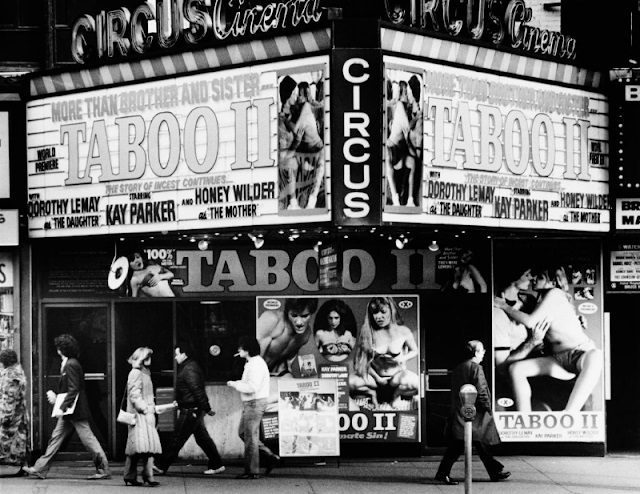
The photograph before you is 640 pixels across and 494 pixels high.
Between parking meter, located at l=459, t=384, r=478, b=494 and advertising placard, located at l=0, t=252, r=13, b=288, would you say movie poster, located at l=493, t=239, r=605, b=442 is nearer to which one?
parking meter, located at l=459, t=384, r=478, b=494

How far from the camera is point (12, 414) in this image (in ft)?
52.2

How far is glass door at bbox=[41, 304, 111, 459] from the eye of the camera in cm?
1762

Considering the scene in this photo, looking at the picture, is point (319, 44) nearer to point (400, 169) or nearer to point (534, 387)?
point (400, 169)

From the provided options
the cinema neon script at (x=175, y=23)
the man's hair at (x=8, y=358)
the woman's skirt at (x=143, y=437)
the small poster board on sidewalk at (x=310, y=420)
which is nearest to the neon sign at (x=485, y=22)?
the cinema neon script at (x=175, y=23)

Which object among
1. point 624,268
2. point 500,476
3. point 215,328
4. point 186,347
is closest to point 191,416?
point 186,347

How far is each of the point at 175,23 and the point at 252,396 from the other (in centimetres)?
506

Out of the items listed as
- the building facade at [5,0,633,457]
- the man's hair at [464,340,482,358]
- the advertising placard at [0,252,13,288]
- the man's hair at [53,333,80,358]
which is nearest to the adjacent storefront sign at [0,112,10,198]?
the building facade at [5,0,633,457]

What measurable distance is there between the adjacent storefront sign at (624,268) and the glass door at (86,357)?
24.4ft

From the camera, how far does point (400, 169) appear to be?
14703mm

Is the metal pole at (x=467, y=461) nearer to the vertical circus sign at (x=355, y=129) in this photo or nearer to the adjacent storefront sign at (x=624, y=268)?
the vertical circus sign at (x=355, y=129)

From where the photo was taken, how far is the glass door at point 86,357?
17.6 m

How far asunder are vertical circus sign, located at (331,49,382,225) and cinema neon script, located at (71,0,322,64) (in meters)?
0.81

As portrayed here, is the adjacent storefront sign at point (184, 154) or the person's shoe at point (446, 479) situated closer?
the adjacent storefront sign at point (184, 154)

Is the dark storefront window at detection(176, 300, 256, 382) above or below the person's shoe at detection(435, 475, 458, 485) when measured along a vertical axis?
above
